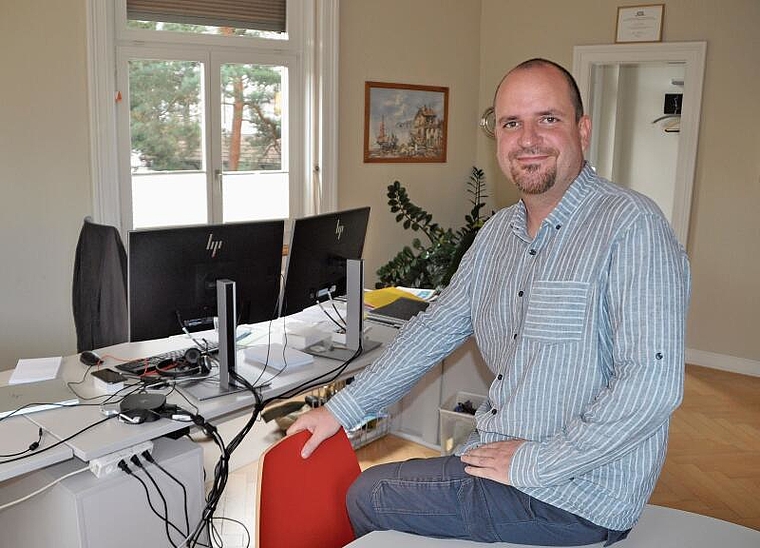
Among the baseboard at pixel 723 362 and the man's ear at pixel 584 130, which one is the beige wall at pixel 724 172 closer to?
the baseboard at pixel 723 362

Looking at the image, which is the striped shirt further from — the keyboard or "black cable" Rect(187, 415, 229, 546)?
the keyboard

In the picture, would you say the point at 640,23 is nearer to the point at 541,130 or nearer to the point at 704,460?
the point at 704,460

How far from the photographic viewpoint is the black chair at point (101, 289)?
3.17 meters

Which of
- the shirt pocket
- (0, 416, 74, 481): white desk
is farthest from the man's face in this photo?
(0, 416, 74, 481): white desk

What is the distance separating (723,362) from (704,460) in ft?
5.61

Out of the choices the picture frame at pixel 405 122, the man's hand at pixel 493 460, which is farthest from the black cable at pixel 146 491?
the picture frame at pixel 405 122

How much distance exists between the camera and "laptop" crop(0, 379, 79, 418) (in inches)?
88.2

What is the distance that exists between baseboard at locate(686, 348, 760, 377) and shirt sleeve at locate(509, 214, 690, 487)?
14.1ft

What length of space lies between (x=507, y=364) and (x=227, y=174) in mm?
3450

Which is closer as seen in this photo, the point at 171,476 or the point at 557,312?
the point at 557,312

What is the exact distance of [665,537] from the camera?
1795mm

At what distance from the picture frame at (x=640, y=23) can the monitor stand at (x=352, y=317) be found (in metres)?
3.65

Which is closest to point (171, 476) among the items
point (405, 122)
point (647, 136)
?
point (405, 122)

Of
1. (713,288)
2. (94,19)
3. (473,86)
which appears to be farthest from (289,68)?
(713,288)
